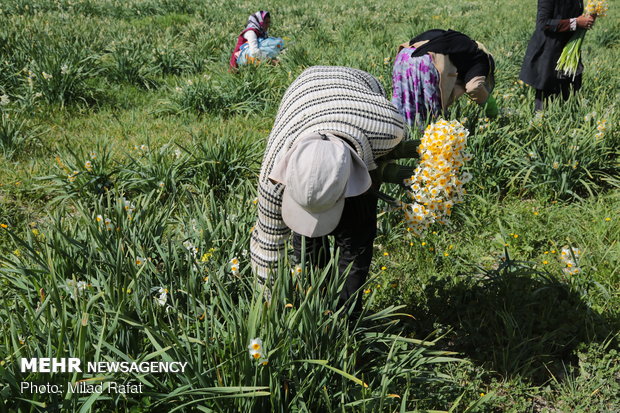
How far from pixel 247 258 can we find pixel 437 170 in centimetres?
115

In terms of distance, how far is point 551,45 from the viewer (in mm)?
5074

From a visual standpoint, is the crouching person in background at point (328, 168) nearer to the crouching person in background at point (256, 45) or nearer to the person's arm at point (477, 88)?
the person's arm at point (477, 88)

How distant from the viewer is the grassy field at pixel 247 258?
1.92m

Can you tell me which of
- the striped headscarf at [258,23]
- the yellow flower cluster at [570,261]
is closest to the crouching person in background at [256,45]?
the striped headscarf at [258,23]

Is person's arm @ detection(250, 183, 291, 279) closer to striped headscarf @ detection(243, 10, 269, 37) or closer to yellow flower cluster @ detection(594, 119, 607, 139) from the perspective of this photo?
yellow flower cluster @ detection(594, 119, 607, 139)

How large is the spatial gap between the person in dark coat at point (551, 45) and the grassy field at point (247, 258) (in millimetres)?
200

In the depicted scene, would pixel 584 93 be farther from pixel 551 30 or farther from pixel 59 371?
pixel 59 371

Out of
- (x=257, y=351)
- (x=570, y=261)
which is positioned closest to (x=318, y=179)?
(x=257, y=351)

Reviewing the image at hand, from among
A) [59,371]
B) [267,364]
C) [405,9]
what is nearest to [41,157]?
[59,371]

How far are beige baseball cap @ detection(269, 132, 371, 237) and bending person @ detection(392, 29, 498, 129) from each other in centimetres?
179

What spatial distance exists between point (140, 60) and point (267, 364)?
5875 millimetres

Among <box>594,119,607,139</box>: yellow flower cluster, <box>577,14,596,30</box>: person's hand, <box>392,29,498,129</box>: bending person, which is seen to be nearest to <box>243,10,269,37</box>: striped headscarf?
<box>392,29,498,129</box>: bending person

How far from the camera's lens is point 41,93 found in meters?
5.24

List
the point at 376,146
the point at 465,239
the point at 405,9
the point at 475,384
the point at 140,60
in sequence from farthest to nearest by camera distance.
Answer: the point at 405,9 → the point at 140,60 → the point at 465,239 → the point at 475,384 → the point at 376,146
